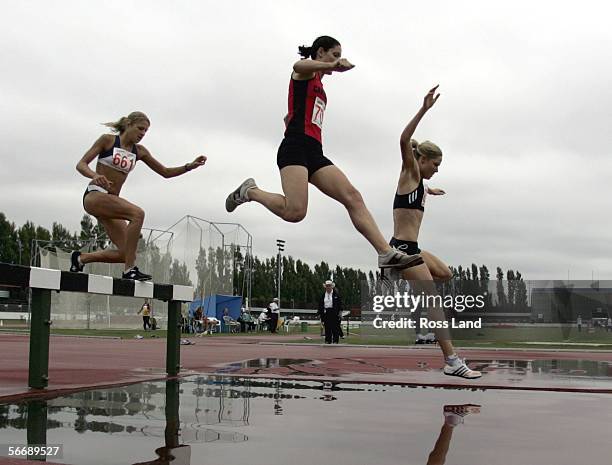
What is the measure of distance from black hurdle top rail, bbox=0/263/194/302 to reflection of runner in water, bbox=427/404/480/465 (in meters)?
2.64

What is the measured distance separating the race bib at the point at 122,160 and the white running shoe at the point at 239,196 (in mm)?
1067

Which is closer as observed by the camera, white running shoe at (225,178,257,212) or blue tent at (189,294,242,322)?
white running shoe at (225,178,257,212)

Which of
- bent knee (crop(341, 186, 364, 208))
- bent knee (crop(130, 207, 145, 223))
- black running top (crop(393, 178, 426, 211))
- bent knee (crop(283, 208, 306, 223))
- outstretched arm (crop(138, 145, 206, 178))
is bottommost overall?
bent knee (crop(283, 208, 306, 223))

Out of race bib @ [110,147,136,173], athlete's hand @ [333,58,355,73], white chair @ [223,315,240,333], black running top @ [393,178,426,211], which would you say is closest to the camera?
athlete's hand @ [333,58,355,73]

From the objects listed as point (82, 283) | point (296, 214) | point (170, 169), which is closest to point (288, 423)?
point (296, 214)

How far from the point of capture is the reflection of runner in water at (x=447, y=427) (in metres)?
2.79

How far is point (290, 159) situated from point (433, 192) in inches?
91.7

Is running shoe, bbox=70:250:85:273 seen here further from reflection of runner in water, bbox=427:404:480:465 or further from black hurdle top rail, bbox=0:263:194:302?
reflection of runner in water, bbox=427:404:480:465

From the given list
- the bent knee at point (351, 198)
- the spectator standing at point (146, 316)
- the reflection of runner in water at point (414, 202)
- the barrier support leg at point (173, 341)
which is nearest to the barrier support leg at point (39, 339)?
→ the barrier support leg at point (173, 341)

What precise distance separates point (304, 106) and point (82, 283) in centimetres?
211

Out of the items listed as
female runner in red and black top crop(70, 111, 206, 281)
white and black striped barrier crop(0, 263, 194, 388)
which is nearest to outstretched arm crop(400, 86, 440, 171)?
Answer: female runner in red and black top crop(70, 111, 206, 281)

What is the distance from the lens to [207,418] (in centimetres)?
374

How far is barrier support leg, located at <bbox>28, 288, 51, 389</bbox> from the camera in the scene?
4629 millimetres

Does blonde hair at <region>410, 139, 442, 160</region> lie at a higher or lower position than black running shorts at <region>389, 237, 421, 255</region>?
higher
